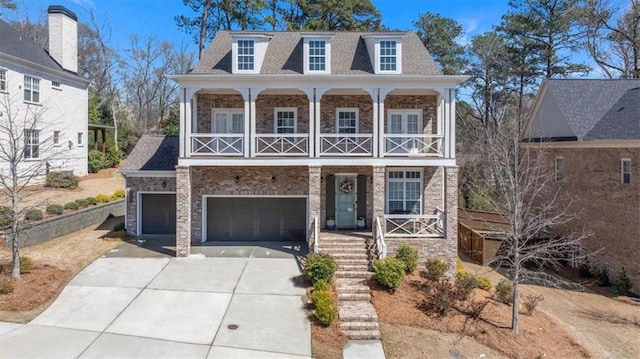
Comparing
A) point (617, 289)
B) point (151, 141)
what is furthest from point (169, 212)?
point (617, 289)

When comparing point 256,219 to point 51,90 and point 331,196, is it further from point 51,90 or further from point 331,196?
point 51,90

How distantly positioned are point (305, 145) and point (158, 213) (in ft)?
25.5

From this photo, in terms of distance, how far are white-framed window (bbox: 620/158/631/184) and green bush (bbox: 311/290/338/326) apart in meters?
13.8

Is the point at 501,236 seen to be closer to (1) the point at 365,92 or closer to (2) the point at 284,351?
(1) the point at 365,92

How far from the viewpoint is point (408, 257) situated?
13570 mm

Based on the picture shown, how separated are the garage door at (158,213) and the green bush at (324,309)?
9.92 metres

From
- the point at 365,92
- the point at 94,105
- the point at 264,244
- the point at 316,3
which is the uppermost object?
the point at 316,3

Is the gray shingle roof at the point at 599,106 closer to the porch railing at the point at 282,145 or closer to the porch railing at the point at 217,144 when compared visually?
the porch railing at the point at 282,145

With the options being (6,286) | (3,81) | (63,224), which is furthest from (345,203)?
(3,81)

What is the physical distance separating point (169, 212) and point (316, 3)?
21520mm

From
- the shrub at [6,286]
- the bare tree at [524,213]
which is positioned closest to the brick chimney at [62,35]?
the shrub at [6,286]

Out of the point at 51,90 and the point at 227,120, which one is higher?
the point at 51,90

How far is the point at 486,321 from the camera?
1109cm

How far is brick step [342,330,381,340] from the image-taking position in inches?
398
